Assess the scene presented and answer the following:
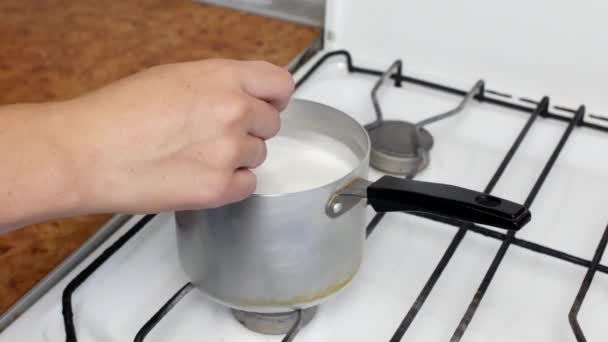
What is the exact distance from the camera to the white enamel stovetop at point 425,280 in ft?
1.62

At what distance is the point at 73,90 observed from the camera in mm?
714

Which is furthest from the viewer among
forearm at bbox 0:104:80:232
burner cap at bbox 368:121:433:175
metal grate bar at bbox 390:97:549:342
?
burner cap at bbox 368:121:433:175

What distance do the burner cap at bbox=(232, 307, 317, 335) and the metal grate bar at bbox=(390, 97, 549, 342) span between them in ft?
0.23

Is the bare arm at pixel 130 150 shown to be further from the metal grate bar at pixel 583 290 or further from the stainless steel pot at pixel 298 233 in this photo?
the metal grate bar at pixel 583 290

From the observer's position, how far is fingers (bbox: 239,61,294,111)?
42cm

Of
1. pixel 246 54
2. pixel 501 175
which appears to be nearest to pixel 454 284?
pixel 501 175

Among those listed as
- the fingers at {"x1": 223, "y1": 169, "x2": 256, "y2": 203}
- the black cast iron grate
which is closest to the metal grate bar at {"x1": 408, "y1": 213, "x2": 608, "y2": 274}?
the black cast iron grate

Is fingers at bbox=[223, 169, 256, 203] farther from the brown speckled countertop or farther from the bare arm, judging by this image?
the brown speckled countertop

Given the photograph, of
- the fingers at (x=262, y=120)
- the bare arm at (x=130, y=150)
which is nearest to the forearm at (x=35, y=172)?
the bare arm at (x=130, y=150)

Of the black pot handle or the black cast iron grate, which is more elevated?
the black pot handle

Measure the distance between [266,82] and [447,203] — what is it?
13 centimetres

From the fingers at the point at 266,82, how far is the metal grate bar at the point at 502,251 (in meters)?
0.19

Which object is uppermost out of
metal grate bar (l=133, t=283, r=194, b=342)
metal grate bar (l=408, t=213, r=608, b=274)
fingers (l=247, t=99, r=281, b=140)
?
fingers (l=247, t=99, r=281, b=140)

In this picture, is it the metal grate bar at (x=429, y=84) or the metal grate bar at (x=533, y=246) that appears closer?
the metal grate bar at (x=533, y=246)
